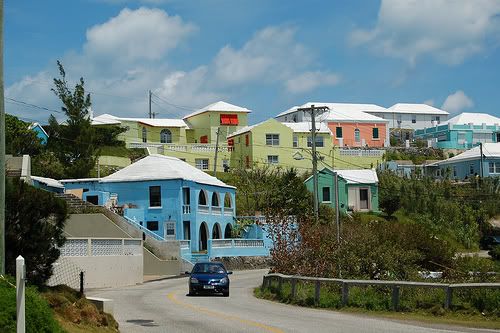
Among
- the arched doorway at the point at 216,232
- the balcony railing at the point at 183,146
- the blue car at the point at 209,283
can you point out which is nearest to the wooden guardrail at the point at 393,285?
the blue car at the point at 209,283

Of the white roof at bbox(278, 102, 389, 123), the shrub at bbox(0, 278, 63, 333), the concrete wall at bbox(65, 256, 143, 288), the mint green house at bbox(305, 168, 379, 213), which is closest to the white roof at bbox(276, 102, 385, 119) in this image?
the white roof at bbox(278, 102, 389, 123)

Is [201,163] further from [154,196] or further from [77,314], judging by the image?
[77,314]

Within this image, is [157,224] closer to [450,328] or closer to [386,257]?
[386,257]

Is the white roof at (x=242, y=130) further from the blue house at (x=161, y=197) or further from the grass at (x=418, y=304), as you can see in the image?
the grass at (x=418, y=304)

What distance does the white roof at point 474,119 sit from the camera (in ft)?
412

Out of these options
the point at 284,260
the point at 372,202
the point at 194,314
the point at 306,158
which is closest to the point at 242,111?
the point at 306,158

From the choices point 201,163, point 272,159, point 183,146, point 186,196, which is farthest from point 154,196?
point 272,159

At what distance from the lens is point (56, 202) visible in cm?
1852

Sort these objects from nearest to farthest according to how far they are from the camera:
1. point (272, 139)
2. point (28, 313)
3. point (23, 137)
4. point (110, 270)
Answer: point (28, 313) → point (110, 270) → point (23, 137) → point (272, 139)

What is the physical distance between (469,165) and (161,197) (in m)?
43.9

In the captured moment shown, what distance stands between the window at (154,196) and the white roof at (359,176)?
22.1 m

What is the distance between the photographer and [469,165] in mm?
91375

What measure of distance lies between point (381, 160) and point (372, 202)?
14349mm

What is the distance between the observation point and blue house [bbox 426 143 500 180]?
294ft
